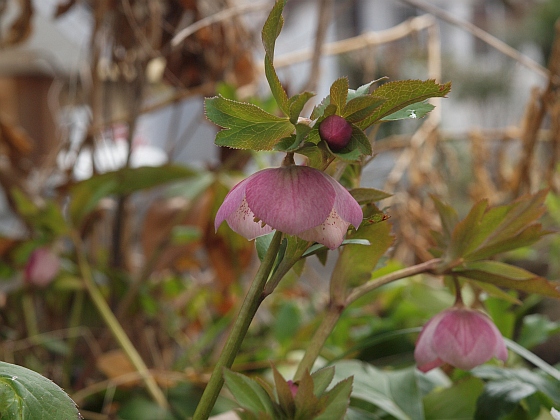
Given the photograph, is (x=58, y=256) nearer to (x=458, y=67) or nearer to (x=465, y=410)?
(x=465, y=410)

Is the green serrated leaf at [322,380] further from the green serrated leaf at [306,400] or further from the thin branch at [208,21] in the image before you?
the thin branch at [208,21]

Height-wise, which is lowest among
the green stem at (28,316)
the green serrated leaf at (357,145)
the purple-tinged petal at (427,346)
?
the green stem at (28,316)

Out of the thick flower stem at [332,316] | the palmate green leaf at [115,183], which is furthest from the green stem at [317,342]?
the palmate green leaf at [115,183]

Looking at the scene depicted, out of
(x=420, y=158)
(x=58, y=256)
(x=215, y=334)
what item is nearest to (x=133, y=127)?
(x=58, y=256)

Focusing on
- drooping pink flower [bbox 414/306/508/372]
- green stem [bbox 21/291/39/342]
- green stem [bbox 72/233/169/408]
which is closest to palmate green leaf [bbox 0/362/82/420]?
drooping pink flower [bbox 414/306/508/372]

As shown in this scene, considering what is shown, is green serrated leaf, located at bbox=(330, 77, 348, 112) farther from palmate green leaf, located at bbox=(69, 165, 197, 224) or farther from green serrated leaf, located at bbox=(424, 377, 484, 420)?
palmate green leaf, located at bbox=(69, 165, 197, 224)

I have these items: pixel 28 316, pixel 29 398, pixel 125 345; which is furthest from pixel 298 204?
pixel 28 316

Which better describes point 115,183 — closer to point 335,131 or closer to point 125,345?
point 125,345
